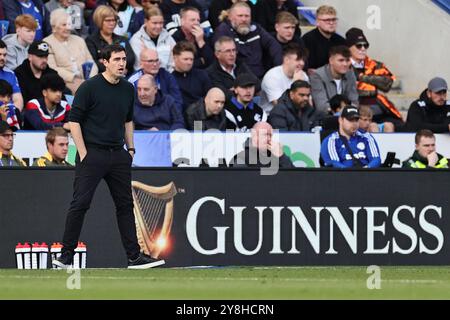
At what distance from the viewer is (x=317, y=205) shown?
1371cm

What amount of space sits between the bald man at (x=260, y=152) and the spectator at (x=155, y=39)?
254cm

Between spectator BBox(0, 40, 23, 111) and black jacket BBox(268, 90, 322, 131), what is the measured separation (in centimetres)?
291

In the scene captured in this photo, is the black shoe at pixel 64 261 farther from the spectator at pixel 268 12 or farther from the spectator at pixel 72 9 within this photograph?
the spectator at pixel 268 12

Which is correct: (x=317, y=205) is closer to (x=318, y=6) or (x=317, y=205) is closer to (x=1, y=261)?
(x=1, y=261)

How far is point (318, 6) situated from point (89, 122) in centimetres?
868

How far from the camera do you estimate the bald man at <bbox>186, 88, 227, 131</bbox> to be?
15094 millimetres

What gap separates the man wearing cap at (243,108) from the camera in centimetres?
1539

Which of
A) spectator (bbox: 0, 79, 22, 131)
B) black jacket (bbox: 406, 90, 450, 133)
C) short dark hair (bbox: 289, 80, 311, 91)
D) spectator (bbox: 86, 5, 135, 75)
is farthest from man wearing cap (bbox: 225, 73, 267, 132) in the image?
spectator (bbox: 0, 79, 22, 131)

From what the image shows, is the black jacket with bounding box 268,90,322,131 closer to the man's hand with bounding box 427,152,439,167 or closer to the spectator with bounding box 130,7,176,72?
the man's hand with bounding box 427,152,439,167

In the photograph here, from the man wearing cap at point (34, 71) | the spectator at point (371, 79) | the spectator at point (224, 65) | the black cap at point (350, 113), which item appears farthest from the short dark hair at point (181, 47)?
the spectator at point (371, 79)

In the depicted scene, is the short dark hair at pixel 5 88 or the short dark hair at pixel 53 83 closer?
the short dark hair at pixel 5 88

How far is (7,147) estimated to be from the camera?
13703mm
